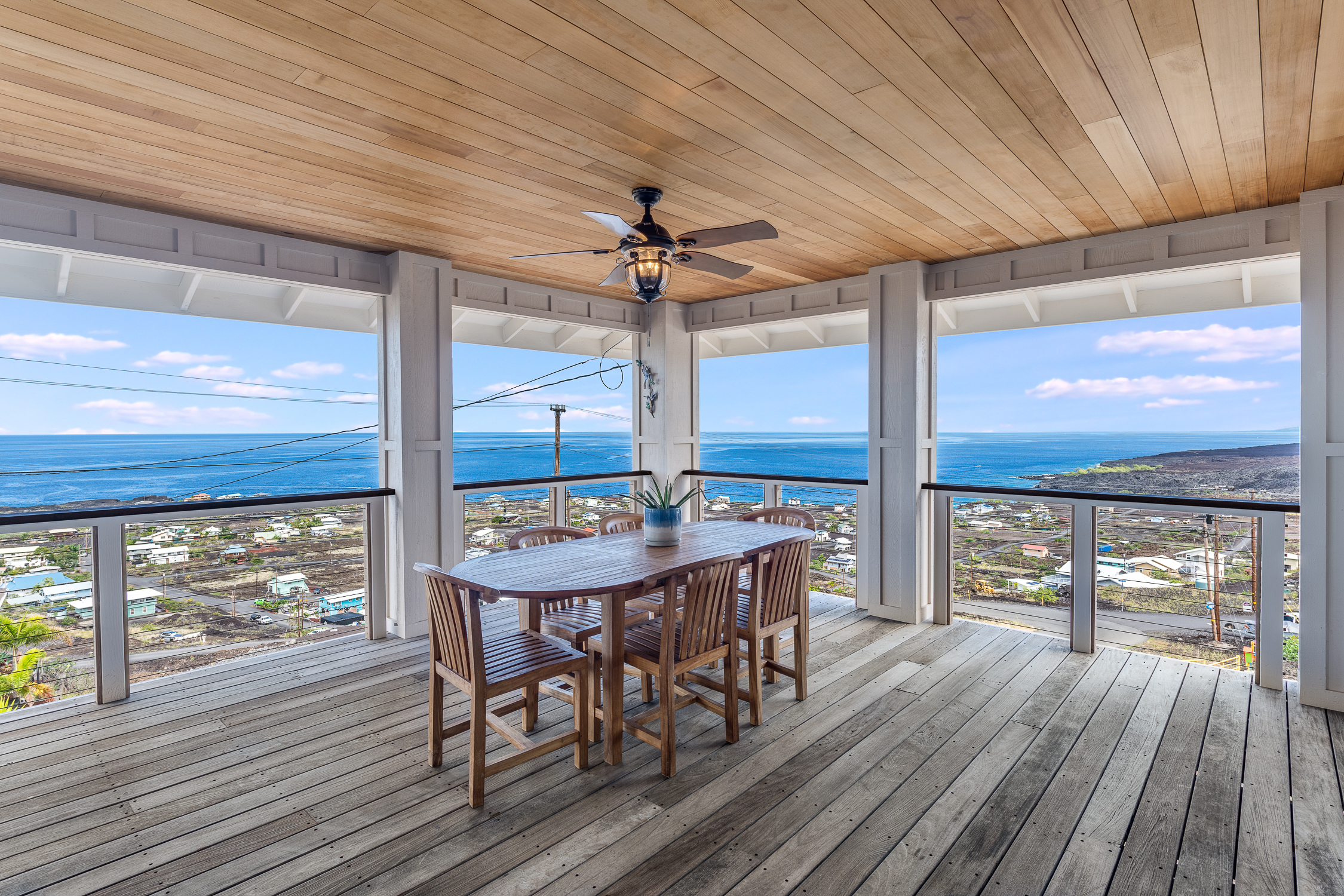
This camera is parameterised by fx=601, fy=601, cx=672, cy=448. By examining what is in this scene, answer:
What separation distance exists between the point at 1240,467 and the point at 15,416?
17.7m

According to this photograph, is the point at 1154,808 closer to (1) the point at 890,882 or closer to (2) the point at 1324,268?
(1) the point at 890,882

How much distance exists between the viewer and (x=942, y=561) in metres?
4.75

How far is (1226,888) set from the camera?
1.86 m

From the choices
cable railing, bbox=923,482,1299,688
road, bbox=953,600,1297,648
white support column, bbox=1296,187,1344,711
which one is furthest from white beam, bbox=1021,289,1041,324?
road, bbox=953,600,1297,648

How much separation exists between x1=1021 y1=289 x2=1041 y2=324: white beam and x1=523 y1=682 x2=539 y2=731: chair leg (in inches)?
192

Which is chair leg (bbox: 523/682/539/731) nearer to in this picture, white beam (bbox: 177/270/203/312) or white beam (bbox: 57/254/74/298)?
white beam (bbox: 177/270/203/312)

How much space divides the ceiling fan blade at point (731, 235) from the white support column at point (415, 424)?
2.42 meters

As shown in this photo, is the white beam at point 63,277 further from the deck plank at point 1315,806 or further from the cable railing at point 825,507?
the deck plank at point 1315,806

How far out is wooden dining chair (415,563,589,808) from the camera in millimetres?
2291

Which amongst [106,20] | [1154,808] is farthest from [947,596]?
[106,20]

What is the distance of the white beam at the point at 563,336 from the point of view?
21.1 ft

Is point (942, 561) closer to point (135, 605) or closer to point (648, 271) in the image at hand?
point (648, 271)

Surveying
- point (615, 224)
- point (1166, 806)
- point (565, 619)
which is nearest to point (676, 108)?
point (615, 224)

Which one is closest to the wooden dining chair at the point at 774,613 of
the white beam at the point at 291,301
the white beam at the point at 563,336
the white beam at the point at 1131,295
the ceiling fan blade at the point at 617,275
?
the ceiling fan blade at the point at 617,275
